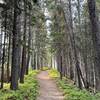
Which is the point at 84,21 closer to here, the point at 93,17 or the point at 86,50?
the point at 86,50

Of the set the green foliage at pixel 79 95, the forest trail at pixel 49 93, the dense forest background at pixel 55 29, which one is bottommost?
the forest trail at pixel 49 93

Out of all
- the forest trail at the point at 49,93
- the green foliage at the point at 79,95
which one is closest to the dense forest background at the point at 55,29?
the green foliage at the point at 79,95

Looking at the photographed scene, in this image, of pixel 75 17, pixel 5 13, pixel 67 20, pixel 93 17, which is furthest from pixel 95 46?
pixel 75 17

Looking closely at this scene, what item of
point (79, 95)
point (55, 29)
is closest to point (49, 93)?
point (79, 95)

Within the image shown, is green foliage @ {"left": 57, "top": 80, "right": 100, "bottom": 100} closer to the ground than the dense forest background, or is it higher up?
closer to the ground

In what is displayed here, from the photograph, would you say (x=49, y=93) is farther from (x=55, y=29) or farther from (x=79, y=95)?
(x=55, y=29)

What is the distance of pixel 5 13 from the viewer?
19.0 meters

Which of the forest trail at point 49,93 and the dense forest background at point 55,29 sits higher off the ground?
the dense forest background at point 55,29

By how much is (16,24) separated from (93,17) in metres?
9.10

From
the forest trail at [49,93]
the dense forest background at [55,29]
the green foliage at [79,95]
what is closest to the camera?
the dense forest background at [55,29]

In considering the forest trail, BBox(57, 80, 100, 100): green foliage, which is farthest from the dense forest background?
the forest trail

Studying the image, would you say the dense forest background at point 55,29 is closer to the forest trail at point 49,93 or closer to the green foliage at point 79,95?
the green foliage at point 79,95

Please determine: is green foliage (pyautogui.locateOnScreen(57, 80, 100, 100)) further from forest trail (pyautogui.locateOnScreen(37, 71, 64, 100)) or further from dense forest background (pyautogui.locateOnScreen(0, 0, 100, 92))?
dense forest background (pyautogui.locateOnScreen(0, 0, 100, 92))

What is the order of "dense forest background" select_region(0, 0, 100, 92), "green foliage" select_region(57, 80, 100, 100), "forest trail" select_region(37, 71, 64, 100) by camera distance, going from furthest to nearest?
"forest trail" select_region(37, 71, 64, 100), "green foliage" select_region(57, 80, 100, 100), "dense forest background" select_region(0, 0, 100, 92)
